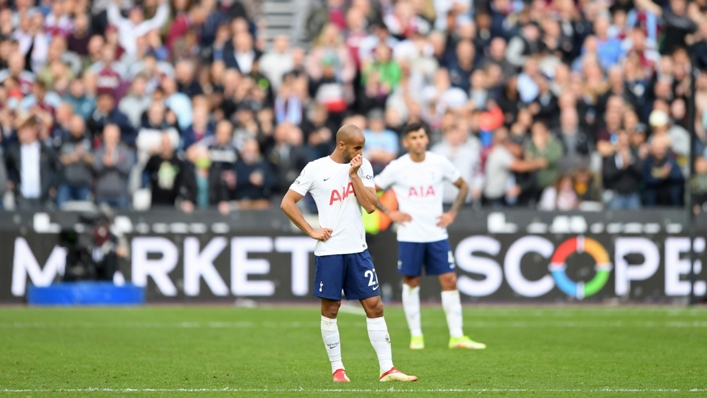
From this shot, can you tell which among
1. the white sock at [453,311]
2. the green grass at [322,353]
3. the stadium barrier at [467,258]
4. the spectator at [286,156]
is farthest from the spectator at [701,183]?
the white sock at [453,311]

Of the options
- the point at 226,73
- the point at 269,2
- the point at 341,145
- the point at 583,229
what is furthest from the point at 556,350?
the point at 269,2

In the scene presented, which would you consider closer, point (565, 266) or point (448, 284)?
point (448, 284)

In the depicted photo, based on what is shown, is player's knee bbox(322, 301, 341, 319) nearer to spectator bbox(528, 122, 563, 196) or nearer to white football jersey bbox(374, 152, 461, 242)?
white football jersey bbox(374, 152, 461, 242)

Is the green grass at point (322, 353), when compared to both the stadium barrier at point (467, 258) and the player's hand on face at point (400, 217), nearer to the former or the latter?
the stadium barrier at point (467, 258)

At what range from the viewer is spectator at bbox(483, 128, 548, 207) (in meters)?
19.2

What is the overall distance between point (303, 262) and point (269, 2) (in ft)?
29.8

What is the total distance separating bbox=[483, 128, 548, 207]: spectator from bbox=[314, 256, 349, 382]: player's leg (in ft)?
32.4

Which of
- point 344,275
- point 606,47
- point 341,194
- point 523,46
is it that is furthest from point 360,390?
point 606,47

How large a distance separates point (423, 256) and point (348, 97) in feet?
27.5

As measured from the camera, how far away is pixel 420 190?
13.0 meters

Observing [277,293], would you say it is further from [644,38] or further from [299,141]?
[644,38]

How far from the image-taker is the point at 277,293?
18.5 m

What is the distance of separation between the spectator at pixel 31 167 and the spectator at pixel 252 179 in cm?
300

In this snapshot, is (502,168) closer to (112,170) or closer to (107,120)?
(112,170)
